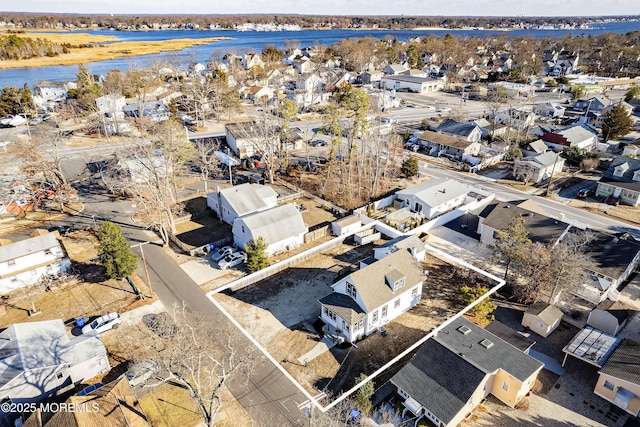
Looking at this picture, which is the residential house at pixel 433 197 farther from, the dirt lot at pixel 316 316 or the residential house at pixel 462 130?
the residential house at pixel 462 130

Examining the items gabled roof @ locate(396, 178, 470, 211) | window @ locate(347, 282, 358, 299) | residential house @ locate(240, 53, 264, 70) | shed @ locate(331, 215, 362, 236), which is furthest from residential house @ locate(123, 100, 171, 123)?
residential house @ locate(240, 53, 264, 70)

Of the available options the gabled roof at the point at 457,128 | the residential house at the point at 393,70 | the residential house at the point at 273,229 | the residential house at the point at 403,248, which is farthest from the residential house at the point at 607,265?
the residential house at the point at 393,70

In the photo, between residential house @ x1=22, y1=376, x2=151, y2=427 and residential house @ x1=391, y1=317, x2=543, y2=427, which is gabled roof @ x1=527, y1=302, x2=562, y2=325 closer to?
residential house @ x1=391, y1=317, x2=543, y2=427

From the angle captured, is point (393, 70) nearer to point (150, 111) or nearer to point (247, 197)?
point (150, 111)

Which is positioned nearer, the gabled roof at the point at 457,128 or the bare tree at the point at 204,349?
the bare tree at the point at 204,349

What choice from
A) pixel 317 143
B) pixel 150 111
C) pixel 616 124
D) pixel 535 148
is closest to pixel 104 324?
pixel 317 143

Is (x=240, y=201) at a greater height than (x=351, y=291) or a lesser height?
greater
